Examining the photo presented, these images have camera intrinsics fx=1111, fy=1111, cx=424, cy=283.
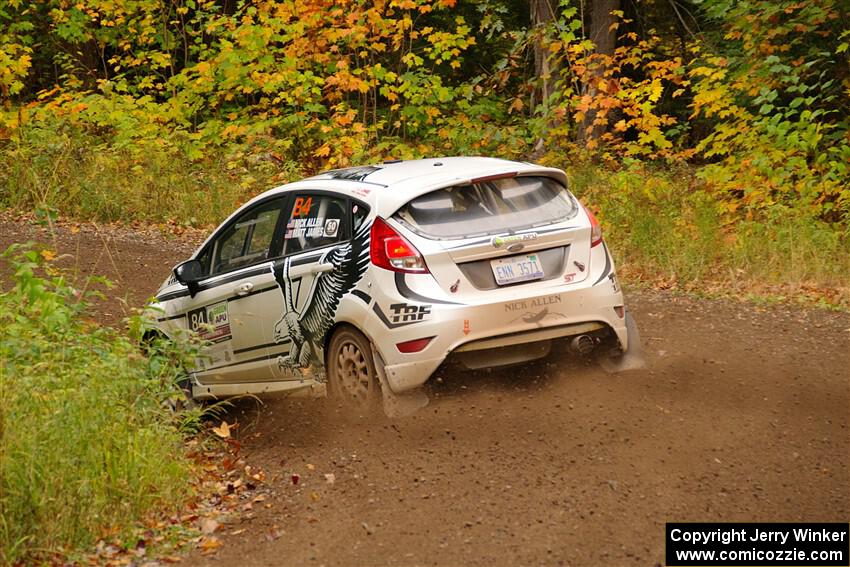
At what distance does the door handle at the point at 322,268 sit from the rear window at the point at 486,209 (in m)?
0.65

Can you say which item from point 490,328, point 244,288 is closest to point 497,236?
point 490,328

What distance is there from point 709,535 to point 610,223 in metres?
8.75

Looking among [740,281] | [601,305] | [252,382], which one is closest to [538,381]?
[601,305]

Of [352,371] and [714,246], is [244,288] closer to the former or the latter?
[352,371]

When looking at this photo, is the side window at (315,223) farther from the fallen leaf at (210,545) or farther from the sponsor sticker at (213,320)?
the fallen leaf at (210,545)

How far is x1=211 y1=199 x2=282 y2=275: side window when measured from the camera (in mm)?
8289

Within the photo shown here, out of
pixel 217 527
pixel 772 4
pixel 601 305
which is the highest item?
pixel 772 4

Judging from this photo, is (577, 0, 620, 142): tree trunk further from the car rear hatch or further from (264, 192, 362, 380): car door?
the car rear hatch

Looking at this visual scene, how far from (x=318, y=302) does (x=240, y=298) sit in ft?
3.43

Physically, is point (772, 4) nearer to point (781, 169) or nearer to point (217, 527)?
point (781, 169)

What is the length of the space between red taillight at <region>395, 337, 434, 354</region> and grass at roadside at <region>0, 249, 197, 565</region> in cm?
144

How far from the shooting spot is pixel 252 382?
330 inches

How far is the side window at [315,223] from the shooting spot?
7566 mm

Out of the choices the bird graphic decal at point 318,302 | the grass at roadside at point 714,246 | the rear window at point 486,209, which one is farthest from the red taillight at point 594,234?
the grass at roadside at point 714,246
